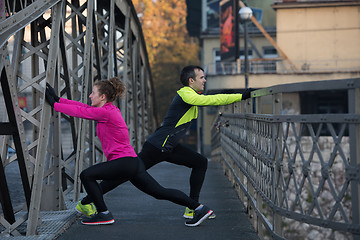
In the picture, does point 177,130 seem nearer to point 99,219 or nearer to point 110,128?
point 110,128

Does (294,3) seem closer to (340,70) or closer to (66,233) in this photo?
(340,70)

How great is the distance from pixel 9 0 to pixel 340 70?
106ft

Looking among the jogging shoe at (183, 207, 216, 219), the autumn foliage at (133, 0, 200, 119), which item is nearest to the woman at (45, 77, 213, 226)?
the jogging shoe at (183, 207, 216, 219)

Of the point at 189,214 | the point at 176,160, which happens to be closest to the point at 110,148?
the point at 176,160

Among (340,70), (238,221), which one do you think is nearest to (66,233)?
(238,221)

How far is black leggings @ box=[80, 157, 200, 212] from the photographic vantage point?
6.03 m

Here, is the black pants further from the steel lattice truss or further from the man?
the steel lattice truss

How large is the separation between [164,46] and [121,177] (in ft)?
142

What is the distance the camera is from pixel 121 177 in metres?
6.09

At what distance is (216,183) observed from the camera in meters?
10.4

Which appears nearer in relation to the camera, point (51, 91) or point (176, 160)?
point (51, 91)

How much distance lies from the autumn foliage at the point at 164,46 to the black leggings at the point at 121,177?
1637 inches

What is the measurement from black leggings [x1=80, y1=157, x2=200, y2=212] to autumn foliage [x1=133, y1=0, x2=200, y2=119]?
41.6 metres

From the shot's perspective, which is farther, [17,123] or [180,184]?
[180,184]
